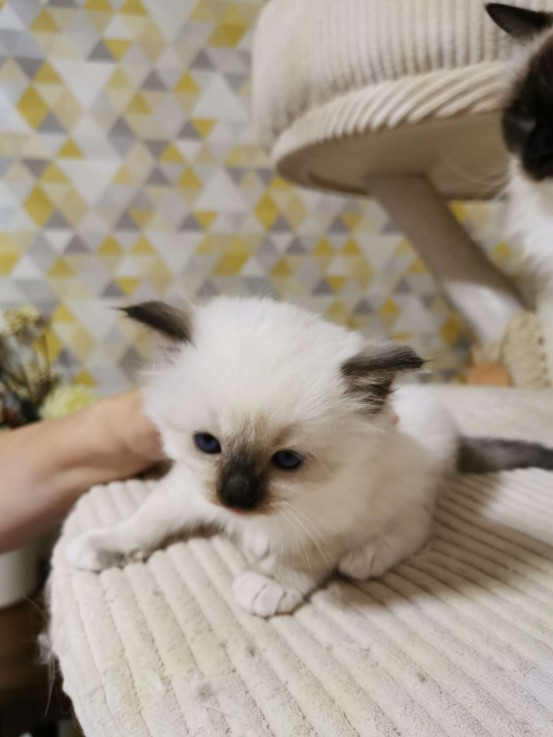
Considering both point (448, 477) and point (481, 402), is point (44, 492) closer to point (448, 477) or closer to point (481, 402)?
point (448, 477)

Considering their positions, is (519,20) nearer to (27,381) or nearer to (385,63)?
(385,63)

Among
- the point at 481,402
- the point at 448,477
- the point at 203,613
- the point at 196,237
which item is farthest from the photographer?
the point at 196,237

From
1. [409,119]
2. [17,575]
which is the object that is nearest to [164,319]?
[409,119]

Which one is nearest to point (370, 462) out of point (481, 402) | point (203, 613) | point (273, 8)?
point (203, 613)

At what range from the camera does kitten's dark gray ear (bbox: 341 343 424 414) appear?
615 millimetres

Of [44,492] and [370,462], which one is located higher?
[370,462]

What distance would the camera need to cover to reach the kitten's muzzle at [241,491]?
613 mm

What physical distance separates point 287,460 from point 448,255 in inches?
42.5

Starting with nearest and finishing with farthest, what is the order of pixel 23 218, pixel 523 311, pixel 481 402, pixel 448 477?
pixel 448 477
pixel 481 402
pixel 523 311
pixel 23 218

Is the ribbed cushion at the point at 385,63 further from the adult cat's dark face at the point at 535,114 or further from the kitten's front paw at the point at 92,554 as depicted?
the kitten's front paw at the point at 92,554

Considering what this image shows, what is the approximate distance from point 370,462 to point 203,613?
0.24m

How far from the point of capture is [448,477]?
38.3 inches

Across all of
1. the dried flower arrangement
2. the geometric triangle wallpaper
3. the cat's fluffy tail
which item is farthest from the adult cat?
the dried flower arrangement

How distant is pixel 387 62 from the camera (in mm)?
1033
